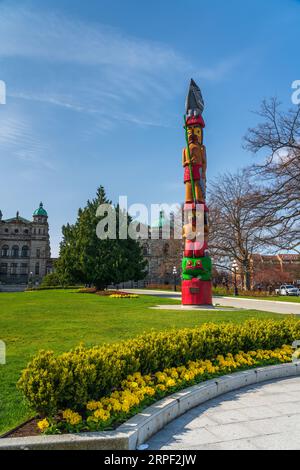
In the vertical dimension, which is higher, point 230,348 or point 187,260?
point 187,260

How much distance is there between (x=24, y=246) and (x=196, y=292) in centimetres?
7958

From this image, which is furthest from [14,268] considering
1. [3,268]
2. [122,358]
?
[122,358]

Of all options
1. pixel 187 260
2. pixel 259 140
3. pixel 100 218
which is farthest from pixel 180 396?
pixel 100 218

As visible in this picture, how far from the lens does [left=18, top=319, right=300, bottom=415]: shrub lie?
14.0 feet

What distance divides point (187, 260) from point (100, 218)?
22.9m

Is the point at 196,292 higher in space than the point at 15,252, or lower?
lower

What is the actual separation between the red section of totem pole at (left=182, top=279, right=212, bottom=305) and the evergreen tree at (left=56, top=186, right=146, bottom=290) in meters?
19.0

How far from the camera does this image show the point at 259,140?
14.8 metres

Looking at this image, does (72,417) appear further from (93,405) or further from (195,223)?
(195,223)

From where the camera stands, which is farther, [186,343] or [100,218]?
[100,218]

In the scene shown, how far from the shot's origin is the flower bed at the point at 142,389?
411 centimetres

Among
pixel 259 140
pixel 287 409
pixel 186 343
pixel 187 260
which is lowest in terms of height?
pixel 287 409

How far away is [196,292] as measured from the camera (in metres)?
19.8
